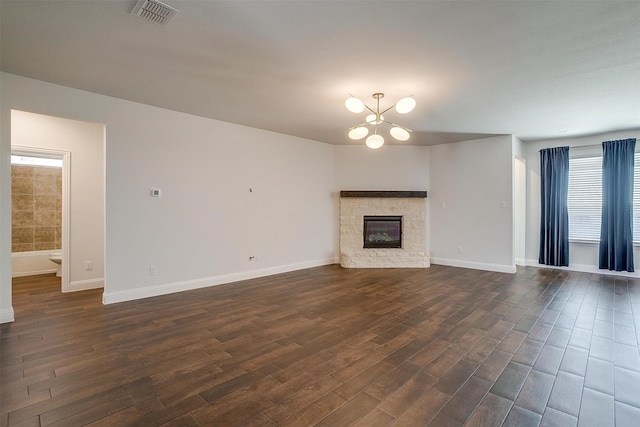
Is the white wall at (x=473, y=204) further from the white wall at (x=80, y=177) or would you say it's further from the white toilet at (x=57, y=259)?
the white toilet at (x=57, y=259)

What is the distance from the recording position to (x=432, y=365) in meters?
2.41

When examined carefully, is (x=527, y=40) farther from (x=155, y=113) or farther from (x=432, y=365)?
(x=155, y=113)

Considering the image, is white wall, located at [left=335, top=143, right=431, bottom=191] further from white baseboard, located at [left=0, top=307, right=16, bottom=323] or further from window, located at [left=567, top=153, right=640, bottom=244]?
white baseboard, located at [left=0, top=307, right=16, bottom=323]

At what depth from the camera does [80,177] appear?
188 inches

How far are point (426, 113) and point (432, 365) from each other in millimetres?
3427

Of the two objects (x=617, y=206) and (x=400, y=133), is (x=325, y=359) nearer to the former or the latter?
(x=400, y=133)

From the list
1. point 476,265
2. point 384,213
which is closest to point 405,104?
point 384,213

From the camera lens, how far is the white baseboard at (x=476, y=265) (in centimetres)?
583

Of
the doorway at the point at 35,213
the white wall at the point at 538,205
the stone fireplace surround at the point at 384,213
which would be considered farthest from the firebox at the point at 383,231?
the doorway at the point at 35,213

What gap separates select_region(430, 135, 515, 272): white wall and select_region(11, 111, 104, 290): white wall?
6424 millimetres

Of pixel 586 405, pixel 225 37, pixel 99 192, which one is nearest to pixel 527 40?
pixel 225 37

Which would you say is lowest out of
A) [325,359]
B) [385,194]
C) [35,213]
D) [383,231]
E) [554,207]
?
[325,359]

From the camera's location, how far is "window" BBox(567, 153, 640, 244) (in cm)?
577

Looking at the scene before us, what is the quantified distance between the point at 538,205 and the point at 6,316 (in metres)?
8.69
